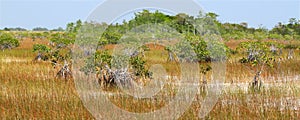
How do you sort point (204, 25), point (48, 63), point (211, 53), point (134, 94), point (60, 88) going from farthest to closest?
point (204, 25) → point (48, 63) → point (211, 53) → point (60, 88) → point (134, 94)

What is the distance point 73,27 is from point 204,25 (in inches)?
462

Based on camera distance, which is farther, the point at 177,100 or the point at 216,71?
the point at 216,71

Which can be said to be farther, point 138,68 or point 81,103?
point 138,68

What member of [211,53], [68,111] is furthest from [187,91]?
[211,53]

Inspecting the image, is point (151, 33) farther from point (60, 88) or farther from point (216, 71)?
point (60, 88)

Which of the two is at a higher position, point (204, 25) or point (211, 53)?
point (204, 25)

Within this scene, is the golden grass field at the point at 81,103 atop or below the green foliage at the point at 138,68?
below

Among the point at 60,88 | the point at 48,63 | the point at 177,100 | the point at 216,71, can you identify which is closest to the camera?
the point at 177,100

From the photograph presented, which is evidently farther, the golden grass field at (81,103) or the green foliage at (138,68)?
the green foliage at (138,68)

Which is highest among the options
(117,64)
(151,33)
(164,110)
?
(151,33)

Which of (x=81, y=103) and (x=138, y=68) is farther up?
(x=138, y=68)

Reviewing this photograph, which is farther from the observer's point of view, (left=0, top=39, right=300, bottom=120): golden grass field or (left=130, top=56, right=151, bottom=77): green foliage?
(left=130, top=56, right=151, bottom=77): green foliage

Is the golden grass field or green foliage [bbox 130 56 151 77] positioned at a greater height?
green foliage [bbox 130 56 151 77]

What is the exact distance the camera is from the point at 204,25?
20016 millimetres
